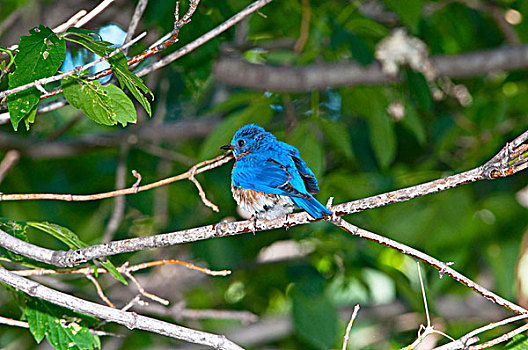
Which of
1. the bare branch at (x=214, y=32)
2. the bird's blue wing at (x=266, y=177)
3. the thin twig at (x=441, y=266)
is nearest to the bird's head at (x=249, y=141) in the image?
the bird's blue wing at (x=266, y=177)

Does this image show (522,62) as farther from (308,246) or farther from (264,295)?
(264,295)

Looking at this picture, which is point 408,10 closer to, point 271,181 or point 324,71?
point 324,71

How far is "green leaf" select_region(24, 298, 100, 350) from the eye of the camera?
7.20ft

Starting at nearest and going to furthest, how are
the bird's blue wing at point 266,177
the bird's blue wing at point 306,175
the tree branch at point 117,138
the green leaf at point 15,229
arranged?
the green leaf at point 15,229 → the bird's blue wing at point 266,177 → the bird's blue wing at point 306,175 → the tree branch at point 117,138

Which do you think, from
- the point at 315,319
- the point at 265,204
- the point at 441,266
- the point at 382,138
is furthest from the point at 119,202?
the point at 441,266

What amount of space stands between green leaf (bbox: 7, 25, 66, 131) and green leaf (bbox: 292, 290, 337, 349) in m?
2.41

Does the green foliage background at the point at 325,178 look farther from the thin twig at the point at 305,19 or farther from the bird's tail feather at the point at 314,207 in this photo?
the bird's tail feather at the point at 314,207

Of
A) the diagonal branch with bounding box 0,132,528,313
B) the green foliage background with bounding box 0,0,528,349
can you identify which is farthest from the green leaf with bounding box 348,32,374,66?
the diagonal branch with bounding box 0,132,528,313

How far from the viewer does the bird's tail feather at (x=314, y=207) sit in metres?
1.95

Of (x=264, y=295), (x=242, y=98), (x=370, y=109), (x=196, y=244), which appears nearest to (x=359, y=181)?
(x=370, y=109)

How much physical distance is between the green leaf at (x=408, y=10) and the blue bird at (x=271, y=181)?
1.19 metres

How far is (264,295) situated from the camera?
5289 millimetres

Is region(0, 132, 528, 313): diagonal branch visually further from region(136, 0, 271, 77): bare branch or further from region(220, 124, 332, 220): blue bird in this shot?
region(136, 0, 271, 77): bare branch

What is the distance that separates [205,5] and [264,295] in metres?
2.67
